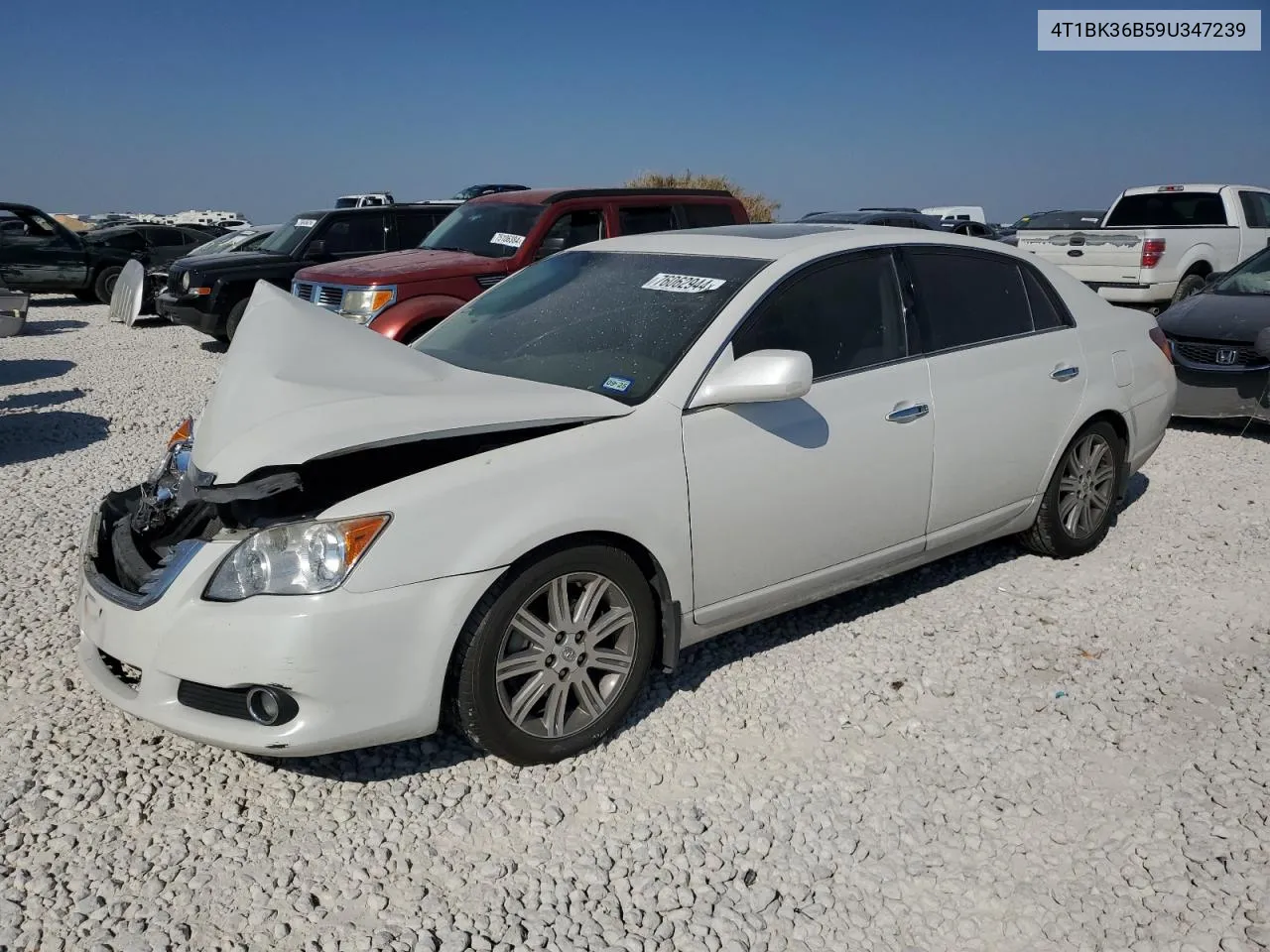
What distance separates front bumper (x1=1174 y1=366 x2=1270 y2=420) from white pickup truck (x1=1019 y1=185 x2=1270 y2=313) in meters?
5.45

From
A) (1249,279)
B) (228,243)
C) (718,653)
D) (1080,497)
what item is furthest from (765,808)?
(228,243)

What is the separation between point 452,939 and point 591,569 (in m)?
1.15

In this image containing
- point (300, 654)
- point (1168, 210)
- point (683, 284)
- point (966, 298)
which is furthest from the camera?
point (1168, 210)

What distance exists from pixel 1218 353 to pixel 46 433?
29.4ft

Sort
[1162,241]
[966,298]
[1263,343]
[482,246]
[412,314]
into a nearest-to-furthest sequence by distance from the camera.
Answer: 1. [966,298]
2. [1263,343]
3. [412,314]
4. [482,246]
5. [1162,241]

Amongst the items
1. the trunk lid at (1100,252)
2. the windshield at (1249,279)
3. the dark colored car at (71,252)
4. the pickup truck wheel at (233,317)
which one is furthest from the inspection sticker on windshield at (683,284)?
the dark colored car at (71,252)

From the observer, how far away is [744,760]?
3.52 metres

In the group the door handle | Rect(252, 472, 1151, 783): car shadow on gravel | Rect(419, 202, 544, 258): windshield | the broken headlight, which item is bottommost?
Rect(252, 472, 1151, 783): car shadow on gravel

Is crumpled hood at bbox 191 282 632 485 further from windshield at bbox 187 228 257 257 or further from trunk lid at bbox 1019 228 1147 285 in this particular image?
windshield at bbox 187 228 257 257

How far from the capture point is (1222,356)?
796 centimetres

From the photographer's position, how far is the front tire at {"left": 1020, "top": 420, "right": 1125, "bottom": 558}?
5082mm

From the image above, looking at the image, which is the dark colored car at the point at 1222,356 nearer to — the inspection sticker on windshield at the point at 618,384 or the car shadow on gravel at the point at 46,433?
the inspection sticker on windshield at the point at 618,384

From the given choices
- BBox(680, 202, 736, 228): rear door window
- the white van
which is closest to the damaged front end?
BBox(680, 202, 736, 228): rear door window

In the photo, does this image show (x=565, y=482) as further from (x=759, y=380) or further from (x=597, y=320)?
(x=597, y=320)
